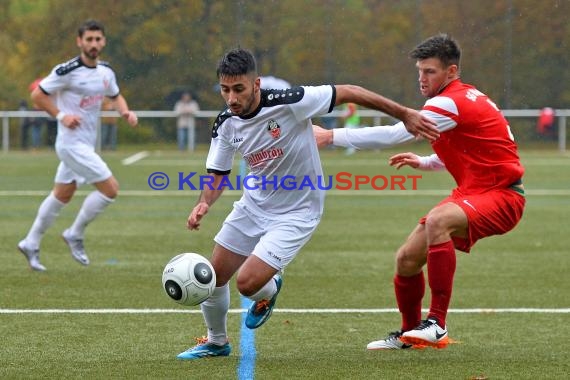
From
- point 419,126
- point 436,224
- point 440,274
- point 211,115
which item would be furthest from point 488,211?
point 211,115

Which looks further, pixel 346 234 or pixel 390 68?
pixel 390 68

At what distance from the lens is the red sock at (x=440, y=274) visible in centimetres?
645

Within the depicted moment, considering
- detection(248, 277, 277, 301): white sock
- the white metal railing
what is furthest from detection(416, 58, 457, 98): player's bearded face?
the white metal railing

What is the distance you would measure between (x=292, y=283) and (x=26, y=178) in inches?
503

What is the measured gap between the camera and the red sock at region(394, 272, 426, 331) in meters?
6.79

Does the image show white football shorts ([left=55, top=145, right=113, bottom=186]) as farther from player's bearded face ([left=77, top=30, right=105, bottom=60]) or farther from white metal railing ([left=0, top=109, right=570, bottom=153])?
white metal railing ([left=0, top=109, right=570, bottom=153])

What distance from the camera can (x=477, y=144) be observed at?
6598 mm

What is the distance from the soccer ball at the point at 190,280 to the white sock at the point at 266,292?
1.27 feet

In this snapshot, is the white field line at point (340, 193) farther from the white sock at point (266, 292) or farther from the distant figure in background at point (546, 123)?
the distant figure in background at point (546, 123)

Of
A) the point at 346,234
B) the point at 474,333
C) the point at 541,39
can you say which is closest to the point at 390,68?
the point at 541,39

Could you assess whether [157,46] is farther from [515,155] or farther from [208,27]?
[515,155]

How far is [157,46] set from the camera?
31703 millimetres

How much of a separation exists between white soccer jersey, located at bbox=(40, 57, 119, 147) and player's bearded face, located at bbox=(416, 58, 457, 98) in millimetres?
4585

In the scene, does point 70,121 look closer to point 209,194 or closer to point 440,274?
point 209,194
